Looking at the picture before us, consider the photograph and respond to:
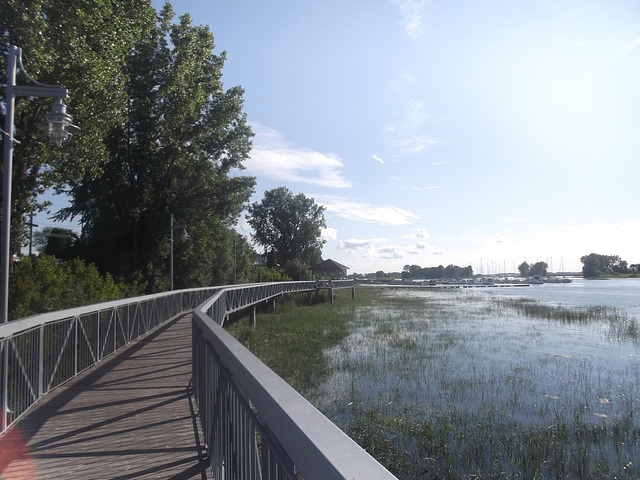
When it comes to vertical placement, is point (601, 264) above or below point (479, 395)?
above

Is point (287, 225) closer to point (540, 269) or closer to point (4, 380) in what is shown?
point (4, 380)

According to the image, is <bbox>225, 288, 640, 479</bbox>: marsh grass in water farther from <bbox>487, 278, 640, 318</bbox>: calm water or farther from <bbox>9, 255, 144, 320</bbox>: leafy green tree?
<bbox>487, 278, 640, 318</bbox>: calm water

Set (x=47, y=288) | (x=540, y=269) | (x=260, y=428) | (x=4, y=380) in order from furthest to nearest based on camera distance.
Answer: (x=540, y=269) → (x=47, y=288) → (x=4, y=380) → (x=260, y=428)

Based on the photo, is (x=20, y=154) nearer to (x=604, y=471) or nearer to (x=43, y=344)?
(x=43, y=344)

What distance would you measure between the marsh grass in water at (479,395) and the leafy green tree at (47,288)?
541 cm

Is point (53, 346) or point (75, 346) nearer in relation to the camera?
point (53, 346)

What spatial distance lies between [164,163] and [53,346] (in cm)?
2112

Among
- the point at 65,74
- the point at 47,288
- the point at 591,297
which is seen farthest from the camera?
the point at 591,297

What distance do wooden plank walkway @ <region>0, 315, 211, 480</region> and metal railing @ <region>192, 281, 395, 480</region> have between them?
1.23ft

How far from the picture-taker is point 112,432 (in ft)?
16.3

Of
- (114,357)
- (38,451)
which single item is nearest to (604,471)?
(38,451)

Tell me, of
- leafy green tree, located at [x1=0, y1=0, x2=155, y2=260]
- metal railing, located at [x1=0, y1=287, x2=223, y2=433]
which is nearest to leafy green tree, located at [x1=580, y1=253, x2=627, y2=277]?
leafy green tree, located at [x1=0, y1=0, x2=155, y2=260]

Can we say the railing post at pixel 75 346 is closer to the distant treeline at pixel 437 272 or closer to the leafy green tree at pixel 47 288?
the leafy green tree at pixel 47 288

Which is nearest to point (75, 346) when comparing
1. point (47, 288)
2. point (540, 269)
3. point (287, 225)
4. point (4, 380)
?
point (4, 380)
